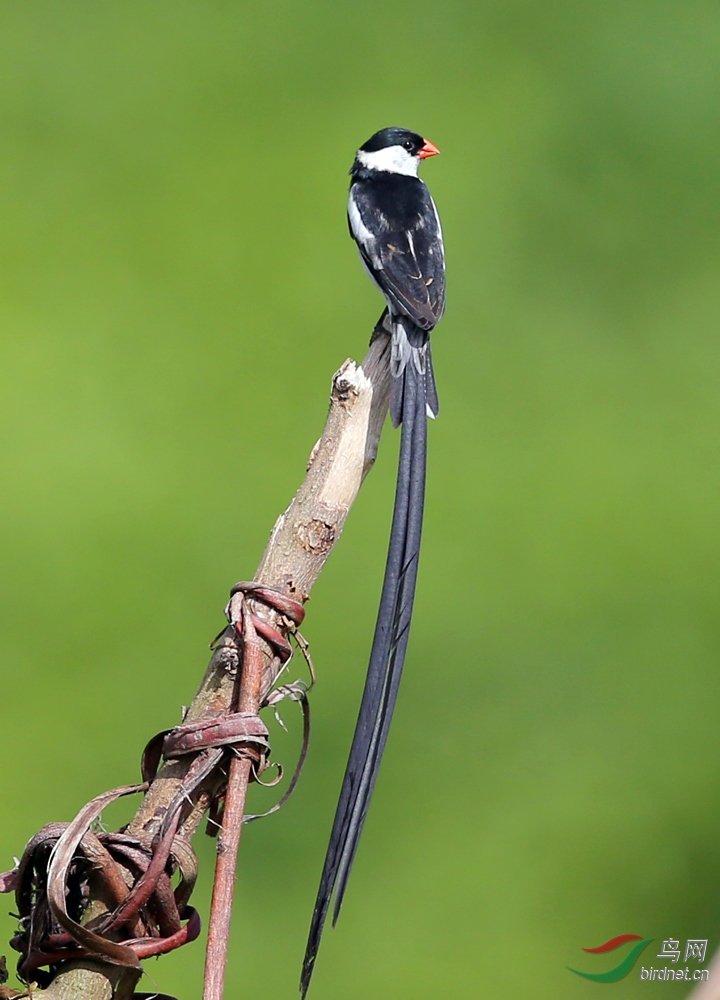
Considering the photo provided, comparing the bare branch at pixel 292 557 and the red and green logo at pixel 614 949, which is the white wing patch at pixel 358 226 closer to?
the bare branch at pixel 292 557

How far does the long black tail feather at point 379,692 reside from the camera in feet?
2.39

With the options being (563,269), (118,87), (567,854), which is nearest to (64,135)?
(118,87)

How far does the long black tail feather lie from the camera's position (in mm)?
729

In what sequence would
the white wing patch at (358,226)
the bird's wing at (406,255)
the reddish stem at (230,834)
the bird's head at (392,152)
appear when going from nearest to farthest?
the reddish stem at (230,834)
the bird's wing at (406,255)
the white wing patch at (358,226)
the bird's head at (392,152)

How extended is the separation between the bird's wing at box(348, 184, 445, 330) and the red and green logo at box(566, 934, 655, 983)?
49.5 inches

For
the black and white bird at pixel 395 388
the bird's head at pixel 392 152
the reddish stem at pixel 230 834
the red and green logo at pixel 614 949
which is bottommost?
the red and green logo at pixel 614 949

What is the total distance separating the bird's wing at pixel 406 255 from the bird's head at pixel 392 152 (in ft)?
0.76

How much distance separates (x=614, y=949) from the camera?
1979mm

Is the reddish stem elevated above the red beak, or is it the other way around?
the red beak

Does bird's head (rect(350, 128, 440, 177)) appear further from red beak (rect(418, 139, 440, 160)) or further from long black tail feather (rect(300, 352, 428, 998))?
long black tail feather (rect(300, 352, 428, 998))

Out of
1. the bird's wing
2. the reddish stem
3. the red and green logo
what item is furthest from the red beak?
the red and green logo

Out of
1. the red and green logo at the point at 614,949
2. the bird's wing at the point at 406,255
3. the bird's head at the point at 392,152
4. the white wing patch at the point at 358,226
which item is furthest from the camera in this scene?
the red and green logo at the point at 614,949

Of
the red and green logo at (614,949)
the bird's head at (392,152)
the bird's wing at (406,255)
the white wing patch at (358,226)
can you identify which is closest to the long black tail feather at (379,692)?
the bird's wing at (406,255)

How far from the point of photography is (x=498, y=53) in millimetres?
3000
